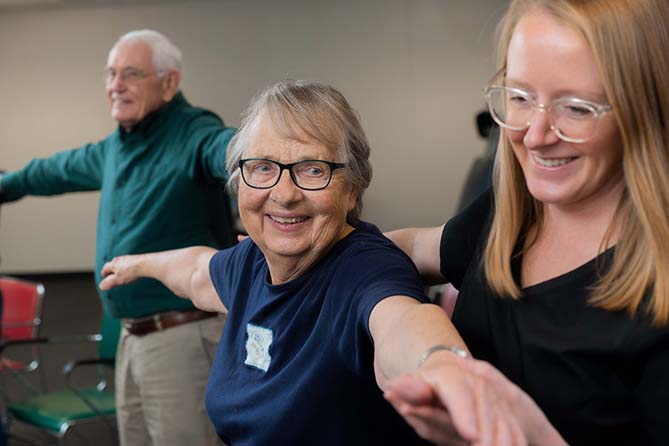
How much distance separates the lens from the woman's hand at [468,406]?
2.91 feet

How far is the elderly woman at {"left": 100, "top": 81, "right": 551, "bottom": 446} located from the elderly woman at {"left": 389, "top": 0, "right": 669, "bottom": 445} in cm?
16

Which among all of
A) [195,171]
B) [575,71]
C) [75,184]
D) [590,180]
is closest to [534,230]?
[590,180]

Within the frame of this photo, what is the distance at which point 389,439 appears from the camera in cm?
147

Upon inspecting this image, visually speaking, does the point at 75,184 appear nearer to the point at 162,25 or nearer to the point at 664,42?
the point at 664,42

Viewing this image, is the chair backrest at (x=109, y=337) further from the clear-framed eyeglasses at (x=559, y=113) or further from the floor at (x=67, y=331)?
the clear-framed eyeglasses at (x=559, y=113)

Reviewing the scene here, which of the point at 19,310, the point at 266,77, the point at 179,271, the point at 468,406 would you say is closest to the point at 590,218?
the point at 468,406

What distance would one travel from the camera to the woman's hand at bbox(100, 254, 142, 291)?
7.60 ft

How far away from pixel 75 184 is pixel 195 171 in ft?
2.82

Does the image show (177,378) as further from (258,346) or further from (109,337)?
(258,346)

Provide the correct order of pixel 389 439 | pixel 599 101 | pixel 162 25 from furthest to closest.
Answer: pixel 162 25 → pixel 389 439 → pixel 599 101

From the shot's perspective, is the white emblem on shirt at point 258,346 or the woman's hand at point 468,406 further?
the white emblem on shirt at point 258,346

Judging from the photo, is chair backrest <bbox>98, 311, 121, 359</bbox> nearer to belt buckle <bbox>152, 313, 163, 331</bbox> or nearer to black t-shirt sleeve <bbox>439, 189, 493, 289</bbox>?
belt buckle <bbox>152, 313, 163, 331</bbox>

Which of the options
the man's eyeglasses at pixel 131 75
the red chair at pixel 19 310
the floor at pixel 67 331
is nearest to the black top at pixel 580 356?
the man's eyeglasses at pixel 131 75

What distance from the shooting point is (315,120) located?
1.56 meters
